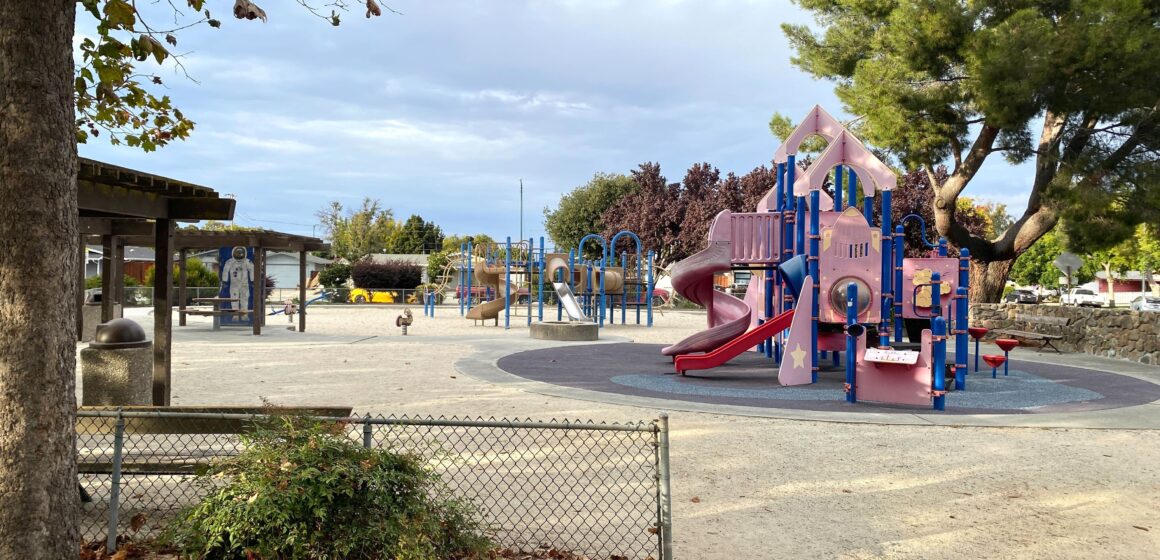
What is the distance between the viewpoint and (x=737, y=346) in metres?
11.9

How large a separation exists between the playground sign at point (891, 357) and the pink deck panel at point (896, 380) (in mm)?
96

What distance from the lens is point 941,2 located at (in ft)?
64.5

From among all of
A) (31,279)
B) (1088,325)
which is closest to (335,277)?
(1088,325)

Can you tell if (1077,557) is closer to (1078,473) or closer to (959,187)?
(1078,473)

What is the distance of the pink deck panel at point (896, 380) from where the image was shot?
9703mm

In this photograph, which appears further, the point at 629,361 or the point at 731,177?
the point at 731,177

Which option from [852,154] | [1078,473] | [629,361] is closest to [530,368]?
[629,361]

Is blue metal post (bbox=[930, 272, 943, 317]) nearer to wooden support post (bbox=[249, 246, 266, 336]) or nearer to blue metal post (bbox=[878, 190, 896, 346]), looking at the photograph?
blue metal post (bbox=[878, 190, 896, 346])

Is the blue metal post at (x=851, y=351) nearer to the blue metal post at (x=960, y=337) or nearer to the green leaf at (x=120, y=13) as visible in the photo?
the blue metal post at (x=960, y=337)

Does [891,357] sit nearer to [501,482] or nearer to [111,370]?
[501,482]

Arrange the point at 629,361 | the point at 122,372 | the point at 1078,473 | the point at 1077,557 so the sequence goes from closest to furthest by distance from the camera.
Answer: the point at 1077,557 < the point at 1078,473 < the point at 122,372 < the point at 629,361

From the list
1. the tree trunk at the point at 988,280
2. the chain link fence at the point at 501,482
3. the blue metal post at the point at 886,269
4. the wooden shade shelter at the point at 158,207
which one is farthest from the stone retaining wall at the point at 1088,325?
the wooden shade shelter at the point at 158,207

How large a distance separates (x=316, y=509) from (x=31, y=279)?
154 cm

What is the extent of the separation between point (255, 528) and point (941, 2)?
68.2ft
